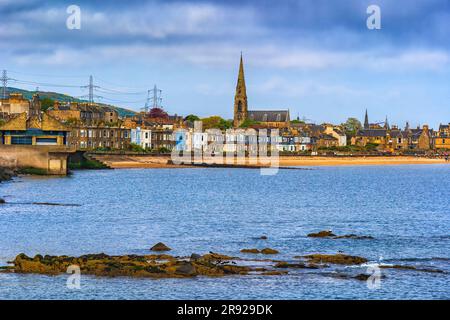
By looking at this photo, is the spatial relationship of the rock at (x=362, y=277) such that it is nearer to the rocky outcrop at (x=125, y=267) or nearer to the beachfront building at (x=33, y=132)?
the rocky outcrop at (x=125, y=267)

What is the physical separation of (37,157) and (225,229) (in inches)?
2283

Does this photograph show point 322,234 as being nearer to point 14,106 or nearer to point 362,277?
point 362,277

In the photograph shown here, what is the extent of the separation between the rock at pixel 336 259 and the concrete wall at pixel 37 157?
6997 centimetres

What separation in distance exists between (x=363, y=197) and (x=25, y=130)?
4482 centimetres

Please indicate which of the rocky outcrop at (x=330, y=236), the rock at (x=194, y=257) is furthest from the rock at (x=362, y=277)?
the rocky outcrop at (x=330, y=236)

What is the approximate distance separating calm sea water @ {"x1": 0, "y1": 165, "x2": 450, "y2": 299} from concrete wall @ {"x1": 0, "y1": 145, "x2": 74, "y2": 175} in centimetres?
334

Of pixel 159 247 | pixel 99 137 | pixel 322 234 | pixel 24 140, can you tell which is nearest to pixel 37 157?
pixel 24 140

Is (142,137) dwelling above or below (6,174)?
above

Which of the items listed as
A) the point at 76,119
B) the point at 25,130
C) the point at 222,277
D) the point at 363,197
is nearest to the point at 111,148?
the point at 76,119

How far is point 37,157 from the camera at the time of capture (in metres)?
112

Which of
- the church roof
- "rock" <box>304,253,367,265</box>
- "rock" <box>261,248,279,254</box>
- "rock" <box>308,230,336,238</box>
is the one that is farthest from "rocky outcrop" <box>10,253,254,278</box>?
the church roof

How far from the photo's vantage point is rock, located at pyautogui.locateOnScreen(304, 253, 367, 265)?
43781mm

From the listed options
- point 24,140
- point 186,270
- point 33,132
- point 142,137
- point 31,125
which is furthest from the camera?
point 142,137
